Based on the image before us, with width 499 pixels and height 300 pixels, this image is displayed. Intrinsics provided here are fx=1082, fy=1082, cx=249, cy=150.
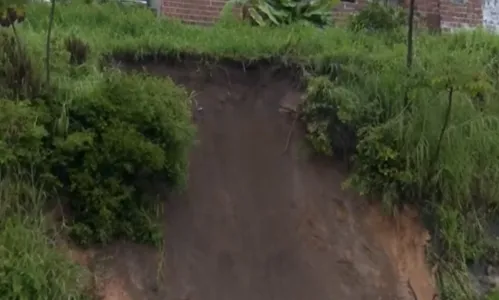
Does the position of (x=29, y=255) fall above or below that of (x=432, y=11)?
below

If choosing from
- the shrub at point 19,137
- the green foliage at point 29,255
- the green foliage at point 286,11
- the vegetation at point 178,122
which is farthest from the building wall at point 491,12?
the green foliage at point 29,255

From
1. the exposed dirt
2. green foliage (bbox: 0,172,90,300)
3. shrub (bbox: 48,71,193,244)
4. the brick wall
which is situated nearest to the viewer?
green foliage (bbox: 0,172,90,300)

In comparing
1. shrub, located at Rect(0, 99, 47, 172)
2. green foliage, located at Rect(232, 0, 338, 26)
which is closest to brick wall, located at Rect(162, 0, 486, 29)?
green foliage, located at Rect(232, 0, 338, 26)

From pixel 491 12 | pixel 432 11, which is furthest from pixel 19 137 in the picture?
pixel 491 12

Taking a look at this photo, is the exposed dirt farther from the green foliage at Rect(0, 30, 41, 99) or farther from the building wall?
the building wall

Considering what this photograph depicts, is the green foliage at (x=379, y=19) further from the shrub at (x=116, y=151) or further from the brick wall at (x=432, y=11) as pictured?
the shrub at (x=116, y=151)

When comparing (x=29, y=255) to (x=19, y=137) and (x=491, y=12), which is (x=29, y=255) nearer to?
(x=19, y=137)

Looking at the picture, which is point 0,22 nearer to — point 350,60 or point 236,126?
point 236,126
